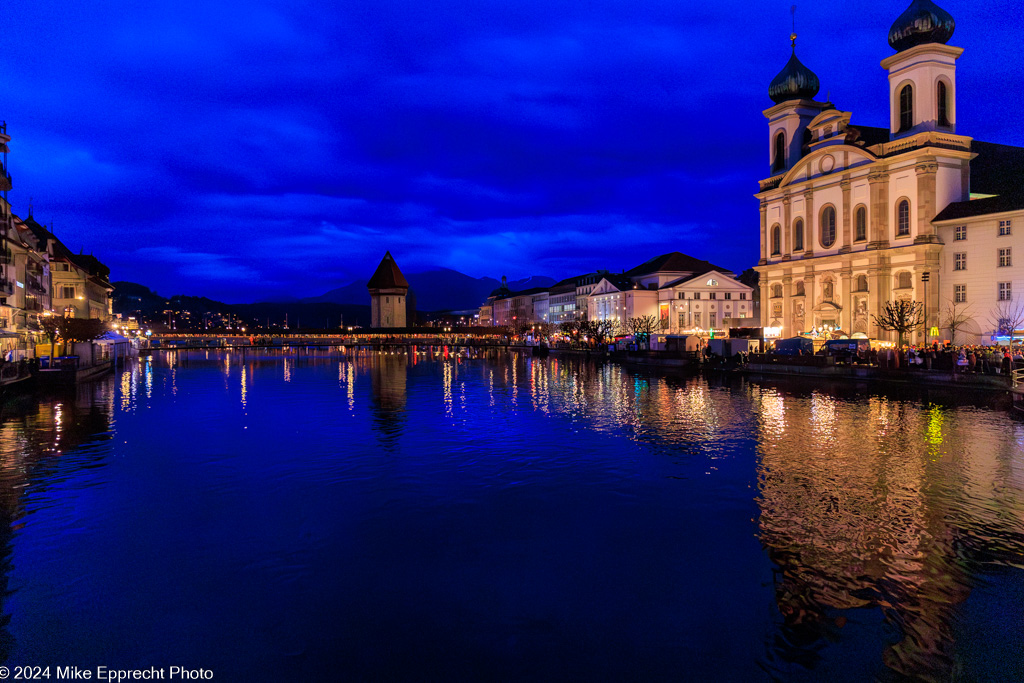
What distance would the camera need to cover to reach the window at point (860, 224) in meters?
52.6

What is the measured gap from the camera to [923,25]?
48.1 metres

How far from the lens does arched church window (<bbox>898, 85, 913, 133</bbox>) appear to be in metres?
49.8

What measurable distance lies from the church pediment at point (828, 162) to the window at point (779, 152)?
375 cm

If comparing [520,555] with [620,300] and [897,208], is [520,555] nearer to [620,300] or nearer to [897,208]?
[897,208]

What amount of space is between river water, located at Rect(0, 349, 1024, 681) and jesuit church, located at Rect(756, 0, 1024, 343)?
111 ft

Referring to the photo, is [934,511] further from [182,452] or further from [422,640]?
[182,452]

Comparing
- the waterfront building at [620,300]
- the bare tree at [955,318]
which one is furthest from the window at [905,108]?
the waterfront building at [620,300]

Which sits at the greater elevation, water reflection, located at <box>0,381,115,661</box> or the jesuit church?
the jesuit church

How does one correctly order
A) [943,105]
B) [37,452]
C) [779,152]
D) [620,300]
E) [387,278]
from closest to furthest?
[37,452] → [943,105] → [779,152] → [620,300] → [387,278]

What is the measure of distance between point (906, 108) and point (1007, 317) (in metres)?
18.7

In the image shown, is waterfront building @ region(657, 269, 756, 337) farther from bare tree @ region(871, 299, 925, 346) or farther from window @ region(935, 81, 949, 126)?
bare tree @ region(871, 299, 925, 346)

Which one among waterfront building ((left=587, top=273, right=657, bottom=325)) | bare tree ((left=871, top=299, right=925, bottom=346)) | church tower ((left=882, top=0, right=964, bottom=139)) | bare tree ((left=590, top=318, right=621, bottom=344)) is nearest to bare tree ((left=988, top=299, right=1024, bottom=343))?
bare tree ((left=871, top=299, right=925, bottom=346))

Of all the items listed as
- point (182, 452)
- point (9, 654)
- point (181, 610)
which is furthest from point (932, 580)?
point (182, 452)

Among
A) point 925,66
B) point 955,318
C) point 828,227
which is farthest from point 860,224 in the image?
point 925,66
